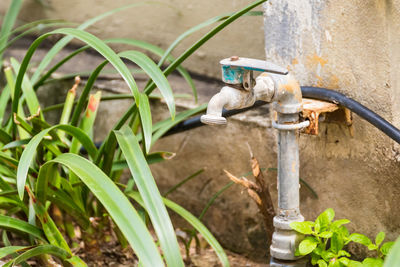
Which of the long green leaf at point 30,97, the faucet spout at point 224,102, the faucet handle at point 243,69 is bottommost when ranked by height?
the long green leaf at point 30,97

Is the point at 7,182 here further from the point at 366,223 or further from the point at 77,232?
the point at 366,223

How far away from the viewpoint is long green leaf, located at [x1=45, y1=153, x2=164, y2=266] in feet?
3.40

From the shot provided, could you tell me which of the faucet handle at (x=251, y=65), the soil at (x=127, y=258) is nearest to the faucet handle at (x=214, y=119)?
the faucet handle at (x=251, y=65)

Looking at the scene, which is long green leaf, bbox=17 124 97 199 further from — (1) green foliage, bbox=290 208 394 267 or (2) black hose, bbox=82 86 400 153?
(1) green foliage, bbox=290 208 394 267

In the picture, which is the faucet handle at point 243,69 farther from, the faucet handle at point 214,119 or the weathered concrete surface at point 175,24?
the weathered concrete surface at point 175,24

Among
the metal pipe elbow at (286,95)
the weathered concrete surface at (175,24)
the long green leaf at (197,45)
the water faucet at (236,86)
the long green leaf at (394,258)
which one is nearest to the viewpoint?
the long green leaf at (394,258)

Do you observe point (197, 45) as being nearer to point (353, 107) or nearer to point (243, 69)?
point (243, 69)

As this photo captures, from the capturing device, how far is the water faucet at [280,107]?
116 cm

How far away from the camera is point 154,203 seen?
113cm

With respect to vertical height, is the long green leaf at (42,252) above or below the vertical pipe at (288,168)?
below

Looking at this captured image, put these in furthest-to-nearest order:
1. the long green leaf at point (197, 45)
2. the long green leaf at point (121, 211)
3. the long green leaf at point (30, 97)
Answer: the long green leaf at point (30, 97), the long green leaf at point (197, 45), the long green leaf at point (121, 211)

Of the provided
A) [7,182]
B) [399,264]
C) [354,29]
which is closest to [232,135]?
[354,29]

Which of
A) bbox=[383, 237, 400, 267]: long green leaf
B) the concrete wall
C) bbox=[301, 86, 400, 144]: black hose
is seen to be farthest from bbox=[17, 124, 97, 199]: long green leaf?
bbox=[383, 237, 400, 267]: long green leaf

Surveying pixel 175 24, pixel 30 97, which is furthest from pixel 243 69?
pixel 175 24
